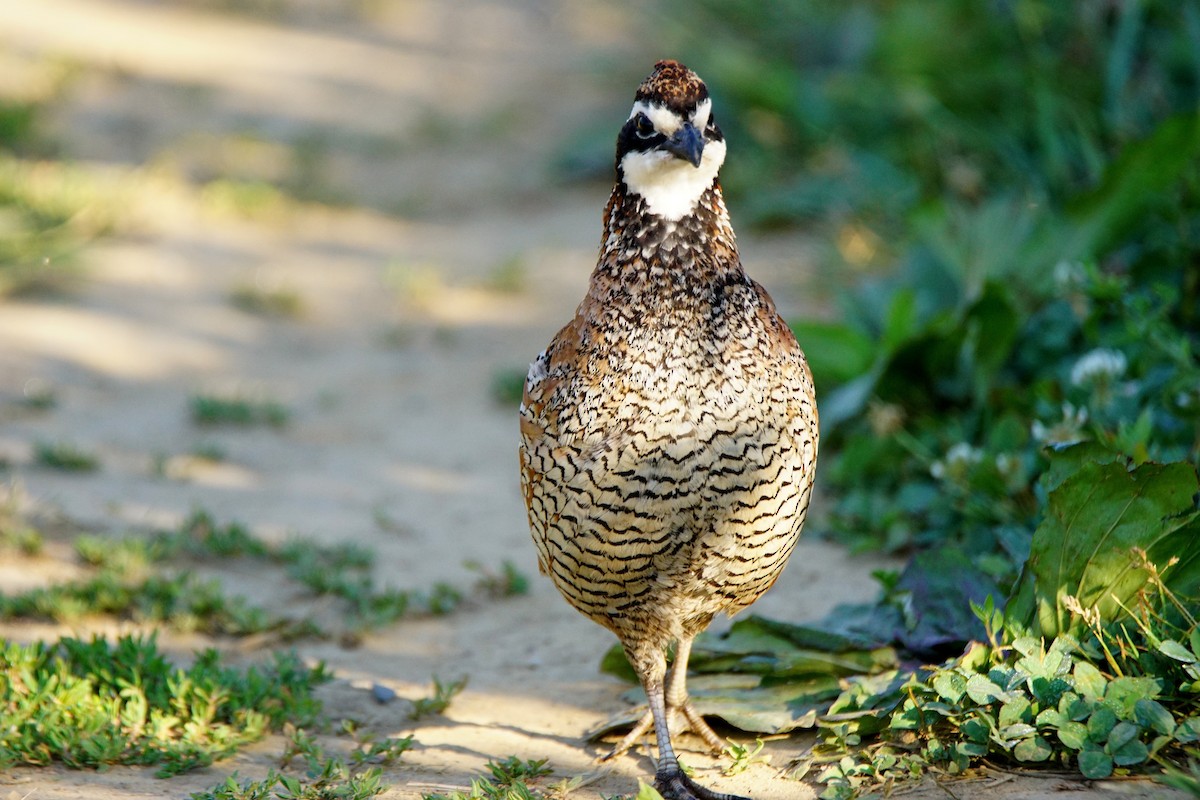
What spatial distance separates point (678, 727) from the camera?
147 inches

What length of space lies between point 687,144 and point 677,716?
1.67 m

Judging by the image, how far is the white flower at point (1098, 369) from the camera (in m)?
4.56

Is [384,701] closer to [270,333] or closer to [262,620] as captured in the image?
[262,620]

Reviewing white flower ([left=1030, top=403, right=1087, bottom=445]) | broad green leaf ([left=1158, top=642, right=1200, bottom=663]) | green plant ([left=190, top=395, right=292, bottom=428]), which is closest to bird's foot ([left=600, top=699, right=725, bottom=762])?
broad green leaf ([left=1158, top=642, right=1200, bottom=663])

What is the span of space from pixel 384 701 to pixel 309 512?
1623 mm

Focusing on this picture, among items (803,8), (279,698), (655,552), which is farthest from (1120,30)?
(279,698)

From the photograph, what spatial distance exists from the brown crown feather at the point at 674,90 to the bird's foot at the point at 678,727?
1.70 meters

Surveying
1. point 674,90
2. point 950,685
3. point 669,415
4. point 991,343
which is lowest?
point 950,685

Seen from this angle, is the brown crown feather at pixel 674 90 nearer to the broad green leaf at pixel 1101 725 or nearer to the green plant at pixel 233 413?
the broad green leaf at pixel 1101 725

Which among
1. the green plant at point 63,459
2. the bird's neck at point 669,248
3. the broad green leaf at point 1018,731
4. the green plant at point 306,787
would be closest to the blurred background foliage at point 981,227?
the broad green leaf at point 1018,731

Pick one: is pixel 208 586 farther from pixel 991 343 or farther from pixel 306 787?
pixel 991 343

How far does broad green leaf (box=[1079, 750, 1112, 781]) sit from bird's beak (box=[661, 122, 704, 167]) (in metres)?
1.65

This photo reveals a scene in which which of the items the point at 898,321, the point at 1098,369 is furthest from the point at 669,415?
the point at 898,321

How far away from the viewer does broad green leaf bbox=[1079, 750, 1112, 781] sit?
2.96 metres
